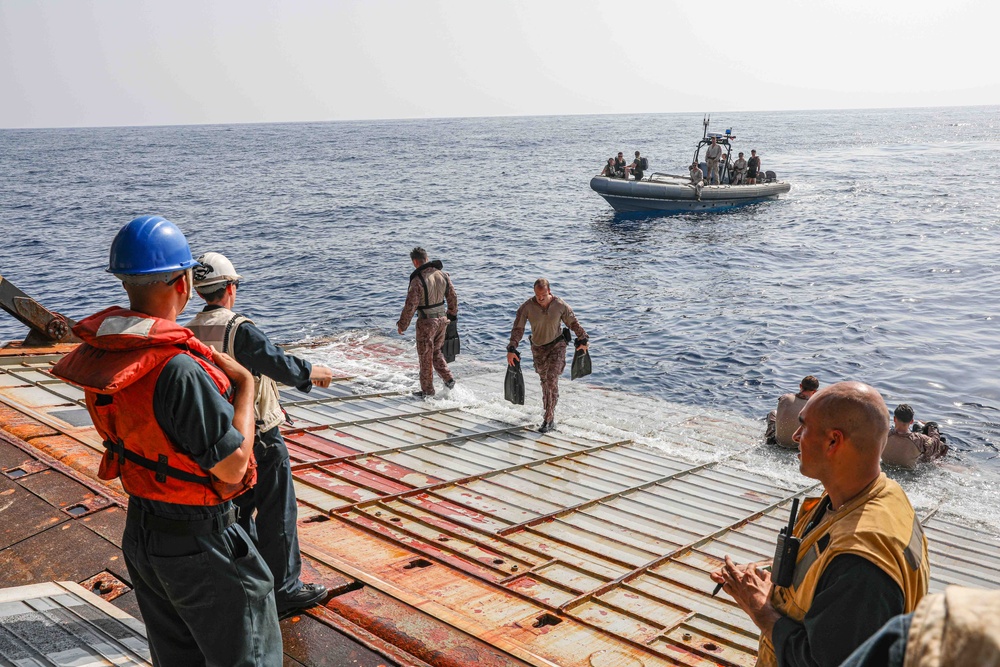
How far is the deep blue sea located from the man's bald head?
10633 millimetres

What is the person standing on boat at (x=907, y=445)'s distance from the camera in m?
9.63

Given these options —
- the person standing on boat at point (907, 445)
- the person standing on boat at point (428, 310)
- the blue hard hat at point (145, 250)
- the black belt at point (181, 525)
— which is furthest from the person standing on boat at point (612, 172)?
the black belt at point (181, 525)

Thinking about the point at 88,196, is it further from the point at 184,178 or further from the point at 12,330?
the point at 12,330

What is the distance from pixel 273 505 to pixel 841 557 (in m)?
2.62

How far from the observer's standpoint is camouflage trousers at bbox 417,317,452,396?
10.7 m

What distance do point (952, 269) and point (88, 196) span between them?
5053 cm

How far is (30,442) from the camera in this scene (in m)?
6.06

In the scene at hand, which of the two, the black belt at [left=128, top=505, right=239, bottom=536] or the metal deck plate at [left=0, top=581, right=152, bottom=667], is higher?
the black belt at [left=128, top=505, right=239, bottom=536]

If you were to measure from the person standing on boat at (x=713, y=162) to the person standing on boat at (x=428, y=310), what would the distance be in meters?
27.7

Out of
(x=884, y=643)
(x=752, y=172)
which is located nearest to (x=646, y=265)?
(x=752, y=172)

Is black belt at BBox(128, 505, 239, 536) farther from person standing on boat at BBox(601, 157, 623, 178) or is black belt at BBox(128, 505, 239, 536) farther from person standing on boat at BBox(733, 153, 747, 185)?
person standing on boat at BBox(733, 153, 747, 185)

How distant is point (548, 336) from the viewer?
9.51 m

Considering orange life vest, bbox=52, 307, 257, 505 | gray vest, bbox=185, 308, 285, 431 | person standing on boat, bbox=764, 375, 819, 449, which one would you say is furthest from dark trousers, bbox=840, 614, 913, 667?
person standing on boat, bbox=764, 375, 819, 449

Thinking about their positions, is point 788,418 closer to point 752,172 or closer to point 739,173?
point 752,172
